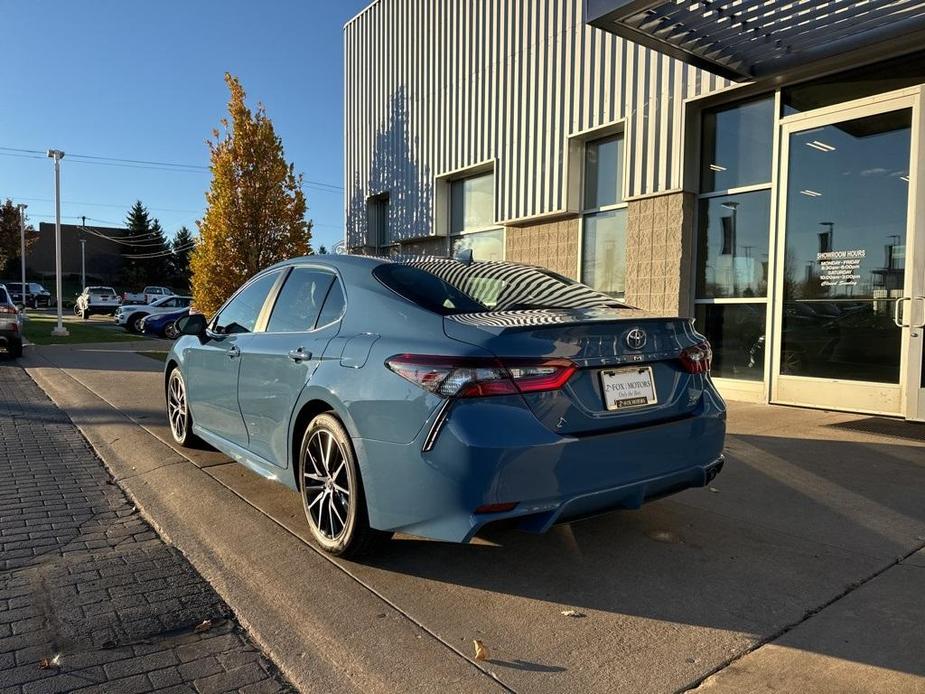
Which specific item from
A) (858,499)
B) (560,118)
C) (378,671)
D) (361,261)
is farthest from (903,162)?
(378,671)

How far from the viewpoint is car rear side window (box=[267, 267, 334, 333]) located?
12.6 feet

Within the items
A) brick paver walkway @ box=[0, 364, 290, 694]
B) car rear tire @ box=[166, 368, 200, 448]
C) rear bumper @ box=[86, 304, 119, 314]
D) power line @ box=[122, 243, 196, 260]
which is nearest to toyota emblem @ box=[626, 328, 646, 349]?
brick paver walkway @ box=[0, 364, 290, 694]

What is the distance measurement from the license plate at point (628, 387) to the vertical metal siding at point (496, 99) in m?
6.32

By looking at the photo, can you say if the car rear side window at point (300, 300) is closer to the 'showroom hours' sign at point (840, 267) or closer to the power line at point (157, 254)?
the 'showroom hours' sign at point (840, 267)

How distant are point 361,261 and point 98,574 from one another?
2.12 m

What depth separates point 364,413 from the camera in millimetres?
3029

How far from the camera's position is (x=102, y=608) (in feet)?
9.49

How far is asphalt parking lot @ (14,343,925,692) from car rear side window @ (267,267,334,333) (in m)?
1.21

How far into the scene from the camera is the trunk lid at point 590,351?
2.78 meters

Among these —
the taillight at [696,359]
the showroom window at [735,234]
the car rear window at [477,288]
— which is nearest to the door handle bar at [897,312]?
the showroom window at [735,234]

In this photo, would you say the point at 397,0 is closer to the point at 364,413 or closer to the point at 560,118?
the point at 560,118

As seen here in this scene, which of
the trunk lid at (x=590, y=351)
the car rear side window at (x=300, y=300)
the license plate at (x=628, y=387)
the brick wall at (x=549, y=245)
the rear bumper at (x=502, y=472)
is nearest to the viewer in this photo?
the rear bumper at (x=502, y=472)

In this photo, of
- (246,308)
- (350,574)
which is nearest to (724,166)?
(246,308)

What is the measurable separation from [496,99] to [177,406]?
8348 millimetres
